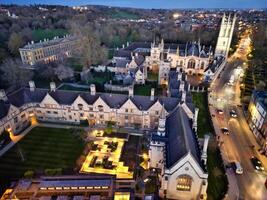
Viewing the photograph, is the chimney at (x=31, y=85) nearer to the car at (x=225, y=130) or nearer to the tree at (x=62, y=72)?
the tree at (x=62, y=72)

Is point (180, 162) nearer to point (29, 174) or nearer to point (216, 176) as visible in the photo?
point (216, 176)

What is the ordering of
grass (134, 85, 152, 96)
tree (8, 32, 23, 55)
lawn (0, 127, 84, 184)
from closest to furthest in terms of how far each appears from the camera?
1. lawn (0, 127, 84, 184)
2. grass (134, 85, 152, 96)
3. tree (8, 32, 23, 55)

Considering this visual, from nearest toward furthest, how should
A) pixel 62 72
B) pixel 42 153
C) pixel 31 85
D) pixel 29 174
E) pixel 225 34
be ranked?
1. pixel 29 174
2. pixel 42 153
3. pixel 31 85
4. pixel 62 72
5. pixel 225 34

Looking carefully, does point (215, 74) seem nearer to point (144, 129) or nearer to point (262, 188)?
point (144, 129)

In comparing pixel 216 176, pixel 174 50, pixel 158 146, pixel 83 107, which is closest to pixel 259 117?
pixel 216 176

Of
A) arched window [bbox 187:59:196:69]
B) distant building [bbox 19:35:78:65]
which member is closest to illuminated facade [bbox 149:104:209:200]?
arched window [bbox 187:59:196:69]

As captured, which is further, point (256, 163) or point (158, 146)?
point (256, 163)

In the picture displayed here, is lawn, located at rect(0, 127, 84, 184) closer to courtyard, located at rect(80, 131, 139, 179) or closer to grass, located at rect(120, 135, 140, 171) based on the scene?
courtyard, located at rect(80, 131, 139, 179)
